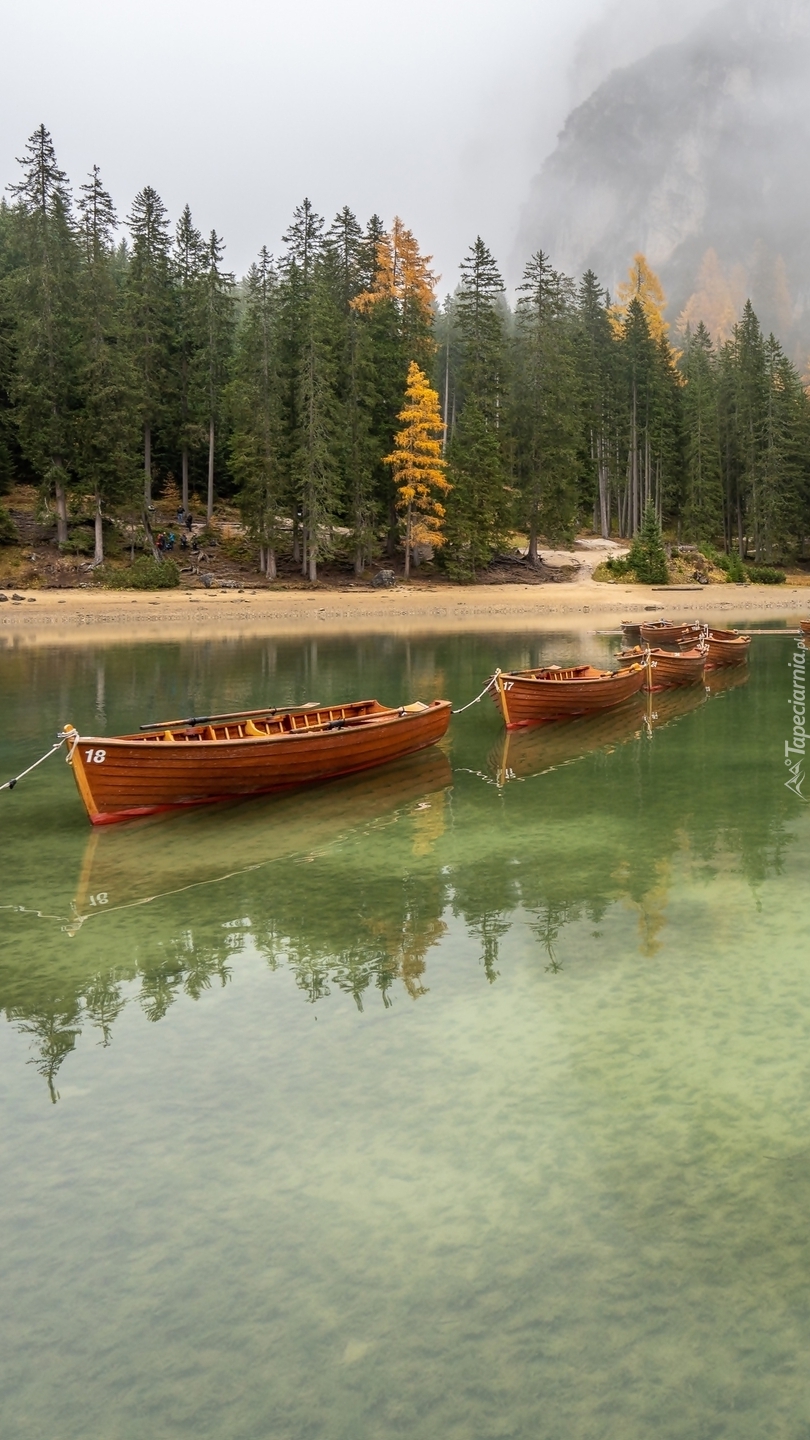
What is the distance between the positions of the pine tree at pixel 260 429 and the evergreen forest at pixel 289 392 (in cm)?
12

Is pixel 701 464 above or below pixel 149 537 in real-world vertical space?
above

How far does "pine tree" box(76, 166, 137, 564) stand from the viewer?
49094mm

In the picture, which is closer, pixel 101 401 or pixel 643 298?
pixel 101 401

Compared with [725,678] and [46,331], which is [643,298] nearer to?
[46,331]

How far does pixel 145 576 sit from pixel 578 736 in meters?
32.4

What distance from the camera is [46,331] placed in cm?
4981

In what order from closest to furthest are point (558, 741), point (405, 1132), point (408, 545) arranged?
1. point (405, 1132)
2. point (558, 741)
3. point (408, 545)

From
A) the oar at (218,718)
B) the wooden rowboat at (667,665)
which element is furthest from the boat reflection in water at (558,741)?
the oar at (218,718)

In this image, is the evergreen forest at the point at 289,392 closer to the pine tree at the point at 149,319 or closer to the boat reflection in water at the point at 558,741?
the pine tree at the point at 149,319

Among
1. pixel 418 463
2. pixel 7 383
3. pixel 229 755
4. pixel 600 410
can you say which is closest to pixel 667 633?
pixel 229 755

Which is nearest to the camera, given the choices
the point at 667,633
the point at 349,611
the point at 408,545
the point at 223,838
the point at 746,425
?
the point at 223,838

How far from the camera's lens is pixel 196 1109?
A: 6898 mm

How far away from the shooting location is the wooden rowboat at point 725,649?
3175 centimetres

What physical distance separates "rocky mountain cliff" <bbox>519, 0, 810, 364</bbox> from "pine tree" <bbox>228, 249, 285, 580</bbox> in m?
117
